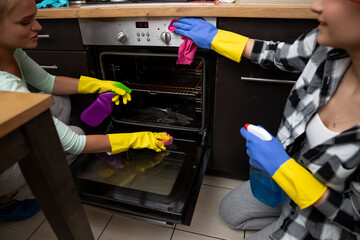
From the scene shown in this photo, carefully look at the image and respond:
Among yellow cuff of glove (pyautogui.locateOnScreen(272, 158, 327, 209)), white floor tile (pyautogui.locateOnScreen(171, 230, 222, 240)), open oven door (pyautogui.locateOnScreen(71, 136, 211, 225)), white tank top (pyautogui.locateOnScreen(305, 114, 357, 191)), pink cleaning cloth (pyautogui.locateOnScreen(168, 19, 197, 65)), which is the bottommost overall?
white floor tile (pyautogui.locateOnScreen(171, 230, 222, 240))

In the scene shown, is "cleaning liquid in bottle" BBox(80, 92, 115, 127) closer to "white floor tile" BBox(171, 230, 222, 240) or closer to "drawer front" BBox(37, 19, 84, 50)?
"drawer front" BBox(37, 19, 84, 50)

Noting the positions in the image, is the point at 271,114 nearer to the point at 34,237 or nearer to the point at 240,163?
the point at 240,163

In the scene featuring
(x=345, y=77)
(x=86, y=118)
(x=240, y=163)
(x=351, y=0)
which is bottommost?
(x=240, y=163)

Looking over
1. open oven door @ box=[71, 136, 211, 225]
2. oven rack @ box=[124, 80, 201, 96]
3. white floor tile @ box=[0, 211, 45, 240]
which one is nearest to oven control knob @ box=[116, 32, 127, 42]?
oven rack @ box=[124, 80, 201, 96]

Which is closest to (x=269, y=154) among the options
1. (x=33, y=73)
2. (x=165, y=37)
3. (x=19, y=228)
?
(x=165, y=37)

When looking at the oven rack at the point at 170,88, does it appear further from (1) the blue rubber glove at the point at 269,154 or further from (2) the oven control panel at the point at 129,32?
(1) the blue rubber glove at the point at 269,154

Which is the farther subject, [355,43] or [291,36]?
[291,36]

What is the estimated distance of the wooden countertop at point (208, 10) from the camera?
3.00ft

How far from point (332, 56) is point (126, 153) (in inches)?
40.7

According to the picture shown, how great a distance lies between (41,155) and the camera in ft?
1.78

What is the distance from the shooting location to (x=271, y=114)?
3.83ft

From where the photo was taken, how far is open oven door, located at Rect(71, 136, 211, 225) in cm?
97

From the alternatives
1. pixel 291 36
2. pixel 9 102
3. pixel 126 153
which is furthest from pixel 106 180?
pixel 291 36

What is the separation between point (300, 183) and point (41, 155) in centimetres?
74
